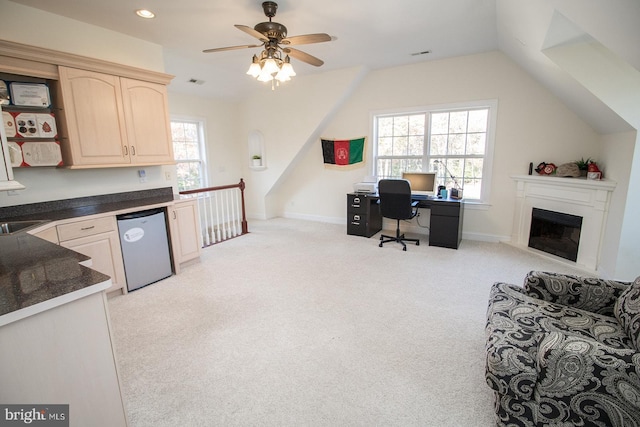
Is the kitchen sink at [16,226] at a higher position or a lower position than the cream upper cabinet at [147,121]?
lower

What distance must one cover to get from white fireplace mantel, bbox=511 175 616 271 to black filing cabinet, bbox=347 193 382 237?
2.09m

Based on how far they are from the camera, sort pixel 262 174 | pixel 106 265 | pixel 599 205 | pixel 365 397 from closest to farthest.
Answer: pixel 365 397 < pixel 106 265 < pixel 599 205 < pixel 262 174

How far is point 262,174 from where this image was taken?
20.4 ft

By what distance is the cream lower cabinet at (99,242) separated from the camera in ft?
8.55

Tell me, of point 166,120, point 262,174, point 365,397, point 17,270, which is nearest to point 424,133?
point 262,174

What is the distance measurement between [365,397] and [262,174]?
201 inches

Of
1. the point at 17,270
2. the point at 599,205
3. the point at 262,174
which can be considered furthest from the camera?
the point at 262,174

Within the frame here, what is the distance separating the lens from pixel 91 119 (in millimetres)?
2930

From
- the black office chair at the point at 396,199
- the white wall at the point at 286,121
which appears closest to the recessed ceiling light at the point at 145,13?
the white wall at the point at 286,121

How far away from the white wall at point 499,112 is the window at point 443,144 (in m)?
0.14

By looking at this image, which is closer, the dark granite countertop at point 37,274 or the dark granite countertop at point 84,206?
the dark granite countertop at point 37,274

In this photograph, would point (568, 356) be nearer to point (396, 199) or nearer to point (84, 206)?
point (396, 199)

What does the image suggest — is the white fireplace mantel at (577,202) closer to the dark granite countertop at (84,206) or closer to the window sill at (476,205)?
the window sill at (476,205)

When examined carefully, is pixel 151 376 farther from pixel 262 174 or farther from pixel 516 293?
pixel 262 174
